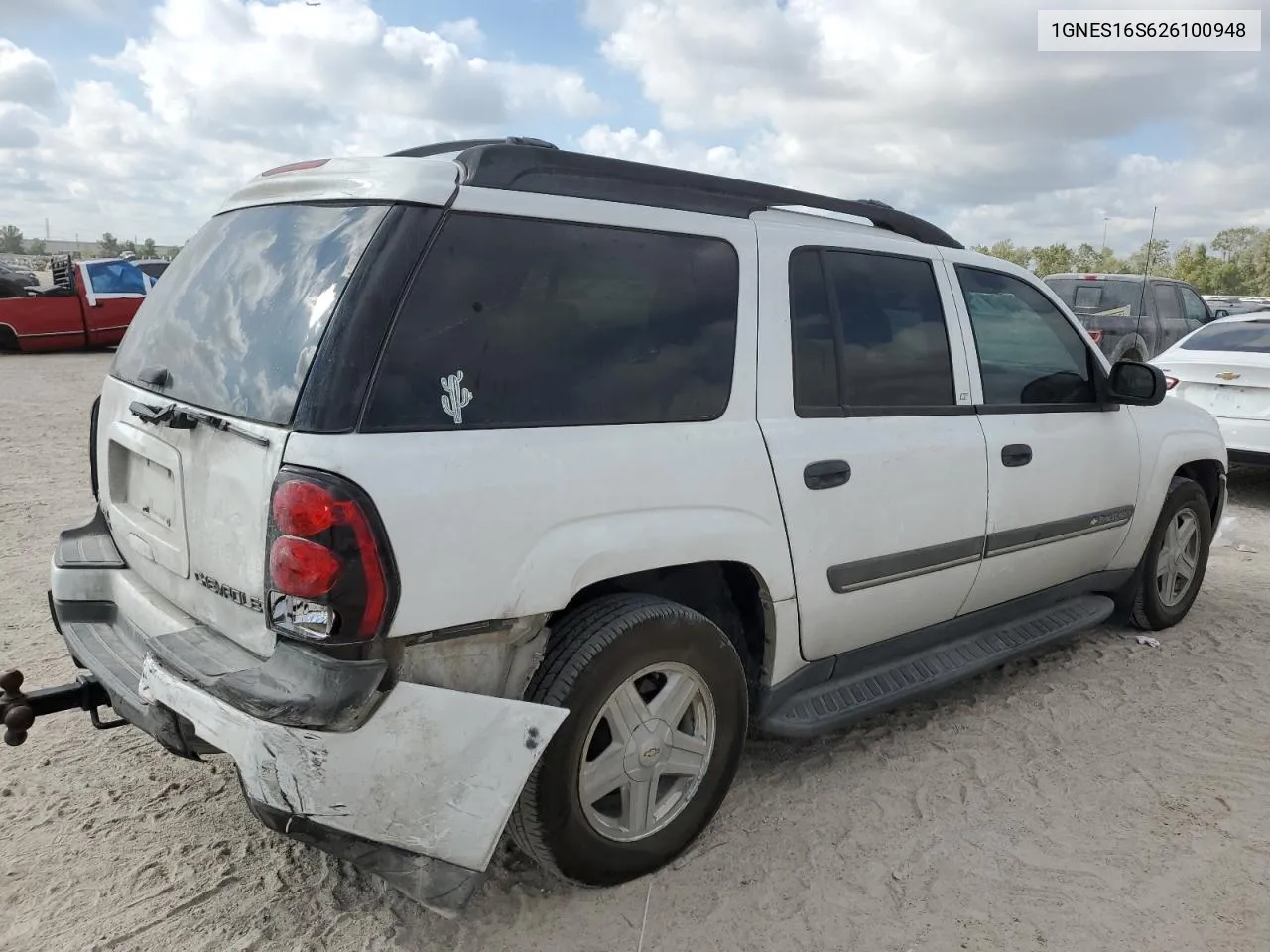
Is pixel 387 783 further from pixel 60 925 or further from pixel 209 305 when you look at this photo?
pixel 209 305

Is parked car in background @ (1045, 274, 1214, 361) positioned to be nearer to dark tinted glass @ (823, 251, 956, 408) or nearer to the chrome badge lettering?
dark tinted glass @ (823, 251, 956, 408)

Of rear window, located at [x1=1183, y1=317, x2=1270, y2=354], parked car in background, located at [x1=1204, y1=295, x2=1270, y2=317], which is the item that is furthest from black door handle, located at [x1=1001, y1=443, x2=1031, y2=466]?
parked car in background, located at [x1=1204, y1=295, x2=1270, y2=317]

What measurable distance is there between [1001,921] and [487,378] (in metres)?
2.01

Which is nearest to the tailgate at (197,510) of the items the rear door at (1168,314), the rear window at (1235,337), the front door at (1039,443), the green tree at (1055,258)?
the front door at (1039,443)

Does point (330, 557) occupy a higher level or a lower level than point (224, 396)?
lower

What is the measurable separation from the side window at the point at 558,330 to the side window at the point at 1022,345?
1.30 metres

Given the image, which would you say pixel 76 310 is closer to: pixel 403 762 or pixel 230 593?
pixel 230 593

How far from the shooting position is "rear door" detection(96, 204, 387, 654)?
2.29 meters

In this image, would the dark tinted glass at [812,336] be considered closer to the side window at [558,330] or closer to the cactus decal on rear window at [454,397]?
the side window at [558,330]

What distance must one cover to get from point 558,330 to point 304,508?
79 cm

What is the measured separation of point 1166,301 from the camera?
12898 millimetres

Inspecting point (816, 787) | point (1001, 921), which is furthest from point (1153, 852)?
point (816, 787)

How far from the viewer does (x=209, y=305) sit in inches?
107

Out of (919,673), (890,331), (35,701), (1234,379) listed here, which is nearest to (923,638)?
(919,673)
